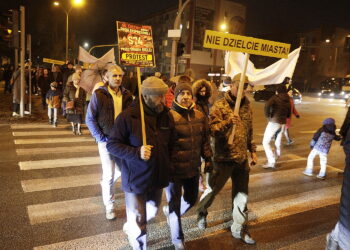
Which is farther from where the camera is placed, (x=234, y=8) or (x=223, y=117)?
(x=234, y=8)

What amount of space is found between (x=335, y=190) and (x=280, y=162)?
2062 mm

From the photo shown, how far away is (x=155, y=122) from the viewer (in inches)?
135

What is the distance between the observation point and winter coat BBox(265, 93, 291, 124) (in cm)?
770

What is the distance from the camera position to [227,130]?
4.15 meters

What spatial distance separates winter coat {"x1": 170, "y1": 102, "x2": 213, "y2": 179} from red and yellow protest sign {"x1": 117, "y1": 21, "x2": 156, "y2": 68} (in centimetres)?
84

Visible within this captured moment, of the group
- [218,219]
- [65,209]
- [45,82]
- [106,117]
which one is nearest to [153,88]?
[106,117]

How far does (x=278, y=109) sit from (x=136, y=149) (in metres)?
5.28

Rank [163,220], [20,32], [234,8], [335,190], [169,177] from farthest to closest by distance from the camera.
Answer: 1. [234,8]
2. [20,32]
3. [335,190]
4. [163,220]
5. [169,177]

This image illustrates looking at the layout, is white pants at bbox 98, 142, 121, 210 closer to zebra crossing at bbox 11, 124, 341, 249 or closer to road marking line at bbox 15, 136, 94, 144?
zebra crossing at bbox 11, 124, 341, 249

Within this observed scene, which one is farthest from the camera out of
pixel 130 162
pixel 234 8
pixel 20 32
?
pixel 234 8

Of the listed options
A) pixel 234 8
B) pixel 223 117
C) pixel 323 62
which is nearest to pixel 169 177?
pixel 223 117

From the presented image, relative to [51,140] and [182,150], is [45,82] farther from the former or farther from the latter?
[182,150]

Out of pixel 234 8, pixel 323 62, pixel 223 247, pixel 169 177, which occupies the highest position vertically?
pixel 234 8

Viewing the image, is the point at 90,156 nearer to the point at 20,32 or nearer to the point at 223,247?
the point at 223,247
